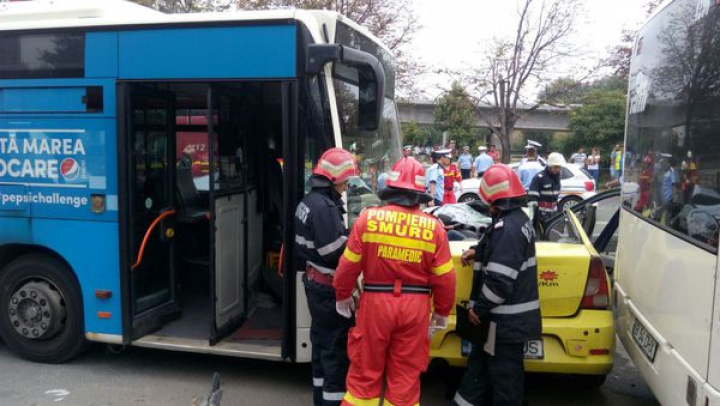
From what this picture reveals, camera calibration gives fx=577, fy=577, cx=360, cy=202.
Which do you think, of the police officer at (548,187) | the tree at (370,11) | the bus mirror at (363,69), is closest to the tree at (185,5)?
the tree at (370,11)

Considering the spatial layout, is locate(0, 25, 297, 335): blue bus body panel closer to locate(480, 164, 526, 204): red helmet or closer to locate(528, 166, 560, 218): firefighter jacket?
locate(480, 164, 526, 204): red helmet

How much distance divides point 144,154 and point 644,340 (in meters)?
4.19

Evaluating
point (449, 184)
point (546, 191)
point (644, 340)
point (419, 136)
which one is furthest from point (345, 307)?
point (419, 136)

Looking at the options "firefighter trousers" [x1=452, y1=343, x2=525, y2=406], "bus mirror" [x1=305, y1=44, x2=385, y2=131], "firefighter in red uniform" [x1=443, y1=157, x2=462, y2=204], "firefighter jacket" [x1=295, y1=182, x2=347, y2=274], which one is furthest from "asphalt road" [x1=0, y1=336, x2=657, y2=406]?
"firefighter in red uniform" [x1=443, y1=157, x2=462, y2=204]

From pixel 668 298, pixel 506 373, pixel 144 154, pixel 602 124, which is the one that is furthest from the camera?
pixel 602 124

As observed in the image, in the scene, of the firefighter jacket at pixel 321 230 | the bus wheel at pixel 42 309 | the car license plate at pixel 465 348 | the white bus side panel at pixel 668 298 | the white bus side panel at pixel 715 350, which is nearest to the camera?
the white bus side panel at pixel 715 350

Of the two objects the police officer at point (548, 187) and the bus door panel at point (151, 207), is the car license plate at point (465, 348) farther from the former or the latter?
the police officer at point (548, 187)

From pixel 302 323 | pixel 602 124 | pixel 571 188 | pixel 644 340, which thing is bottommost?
pixel 302 323

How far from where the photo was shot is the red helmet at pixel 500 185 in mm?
3775

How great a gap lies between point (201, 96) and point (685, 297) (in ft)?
15.6

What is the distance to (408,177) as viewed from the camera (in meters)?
3.46

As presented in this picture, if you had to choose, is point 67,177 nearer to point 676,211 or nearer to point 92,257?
point 92,257

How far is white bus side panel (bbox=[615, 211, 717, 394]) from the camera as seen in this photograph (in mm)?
2818

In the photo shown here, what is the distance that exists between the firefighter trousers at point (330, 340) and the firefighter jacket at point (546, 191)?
242 inches
